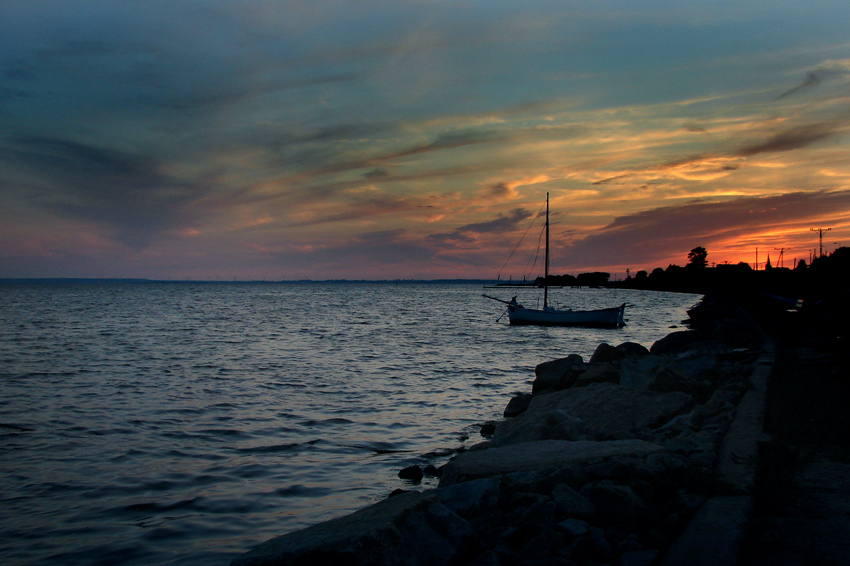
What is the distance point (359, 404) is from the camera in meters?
13.8

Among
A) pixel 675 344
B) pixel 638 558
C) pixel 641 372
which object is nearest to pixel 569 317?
pixel 675 344


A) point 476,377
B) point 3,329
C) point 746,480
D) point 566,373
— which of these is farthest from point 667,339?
point 3,329

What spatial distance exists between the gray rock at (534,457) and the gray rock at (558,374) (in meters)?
6.40

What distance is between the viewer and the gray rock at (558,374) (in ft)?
43.0

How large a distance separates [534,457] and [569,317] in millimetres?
40282

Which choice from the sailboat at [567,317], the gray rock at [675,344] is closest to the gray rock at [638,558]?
the gray rock at [675,344]

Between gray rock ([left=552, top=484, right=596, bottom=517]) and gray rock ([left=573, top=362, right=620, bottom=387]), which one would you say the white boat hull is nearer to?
gray rock ([left=573, top=362, right=620, bottom=387])

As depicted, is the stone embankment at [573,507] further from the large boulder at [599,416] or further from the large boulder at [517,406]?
the large boulder at [517,406]

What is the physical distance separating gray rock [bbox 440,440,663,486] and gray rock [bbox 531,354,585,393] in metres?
6.40

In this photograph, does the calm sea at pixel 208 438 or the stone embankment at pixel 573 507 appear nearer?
the stone embankment at pixel 573 507

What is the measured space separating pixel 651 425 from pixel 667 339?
14379 mm

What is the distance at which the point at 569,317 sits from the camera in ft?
148

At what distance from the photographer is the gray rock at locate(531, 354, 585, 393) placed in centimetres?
1309

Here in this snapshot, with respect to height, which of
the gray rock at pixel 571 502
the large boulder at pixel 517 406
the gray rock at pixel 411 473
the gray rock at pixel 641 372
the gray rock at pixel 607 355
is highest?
the gray rock at pixel 641 372
